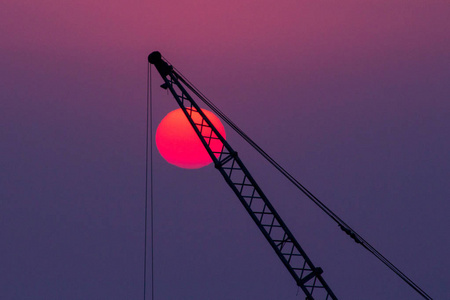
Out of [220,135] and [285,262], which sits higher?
[220,135]

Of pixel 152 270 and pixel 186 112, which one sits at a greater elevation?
pixel 186 112

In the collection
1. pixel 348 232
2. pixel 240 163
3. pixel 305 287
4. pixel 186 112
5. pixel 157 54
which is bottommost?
pixel 305 287

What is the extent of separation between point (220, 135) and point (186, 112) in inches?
119

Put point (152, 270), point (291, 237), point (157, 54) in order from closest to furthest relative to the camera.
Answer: point (291, 237) < point (157, 54) < point (152, 270)

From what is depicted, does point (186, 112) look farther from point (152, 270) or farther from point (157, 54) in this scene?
point (152, 270)

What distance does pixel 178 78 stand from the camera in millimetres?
57094

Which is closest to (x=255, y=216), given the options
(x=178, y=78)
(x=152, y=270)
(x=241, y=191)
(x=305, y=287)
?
(x=241, y=191)

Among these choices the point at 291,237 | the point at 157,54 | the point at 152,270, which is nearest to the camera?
the point at 291,237

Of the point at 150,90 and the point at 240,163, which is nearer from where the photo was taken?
the point at 240,163

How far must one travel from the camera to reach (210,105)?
184ft

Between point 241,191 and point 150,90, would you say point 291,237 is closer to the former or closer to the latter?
point 241,191

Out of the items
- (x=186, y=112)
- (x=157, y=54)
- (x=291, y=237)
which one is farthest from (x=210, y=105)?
(x=291, y=237)

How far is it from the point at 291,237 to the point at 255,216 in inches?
115

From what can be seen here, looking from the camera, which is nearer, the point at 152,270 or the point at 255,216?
the point at 255,216
